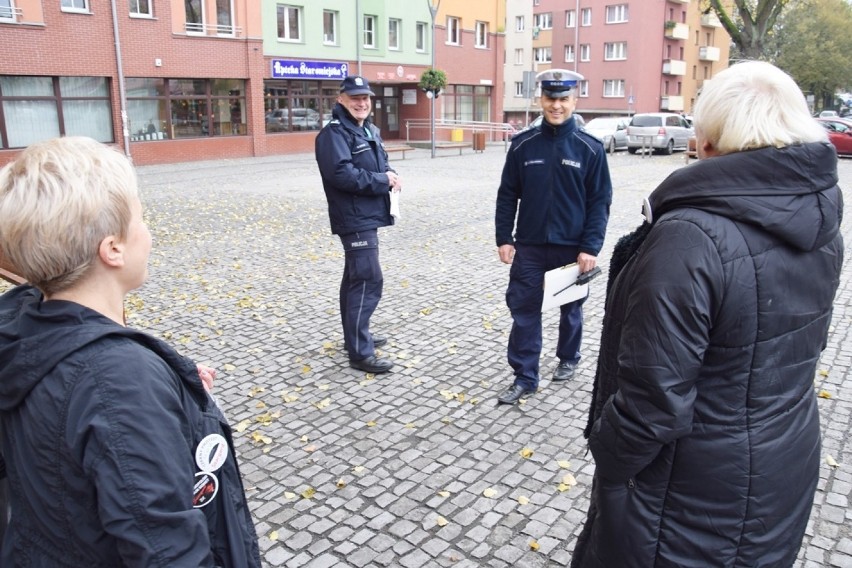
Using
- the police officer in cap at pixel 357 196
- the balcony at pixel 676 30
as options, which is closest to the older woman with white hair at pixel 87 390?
the police officer in cap at pixel 357 196

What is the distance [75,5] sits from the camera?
22953 mm

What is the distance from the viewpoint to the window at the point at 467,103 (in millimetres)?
38719

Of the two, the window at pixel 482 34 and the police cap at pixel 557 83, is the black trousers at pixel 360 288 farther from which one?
the window at pixel 482 34

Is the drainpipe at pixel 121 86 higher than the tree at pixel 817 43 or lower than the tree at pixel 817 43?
lower

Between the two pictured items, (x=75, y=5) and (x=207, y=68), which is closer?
(x=75, y=5)

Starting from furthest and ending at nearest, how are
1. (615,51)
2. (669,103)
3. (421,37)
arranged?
1. (669,103)
2. (615,51)
3. (421,37)

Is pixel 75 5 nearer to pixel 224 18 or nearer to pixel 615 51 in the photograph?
pixel 224 18

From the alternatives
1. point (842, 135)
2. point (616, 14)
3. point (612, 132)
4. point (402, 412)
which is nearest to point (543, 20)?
point (616, 14)

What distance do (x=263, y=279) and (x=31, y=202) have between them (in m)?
7.09

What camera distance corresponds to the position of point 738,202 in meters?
1.80

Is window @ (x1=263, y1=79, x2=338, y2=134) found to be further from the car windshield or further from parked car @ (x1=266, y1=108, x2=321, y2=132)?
the car windshield

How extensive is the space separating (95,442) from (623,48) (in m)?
57.0

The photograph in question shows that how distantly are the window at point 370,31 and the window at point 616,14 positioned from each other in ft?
86.7

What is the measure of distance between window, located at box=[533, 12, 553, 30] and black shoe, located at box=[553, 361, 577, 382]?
189 ft
